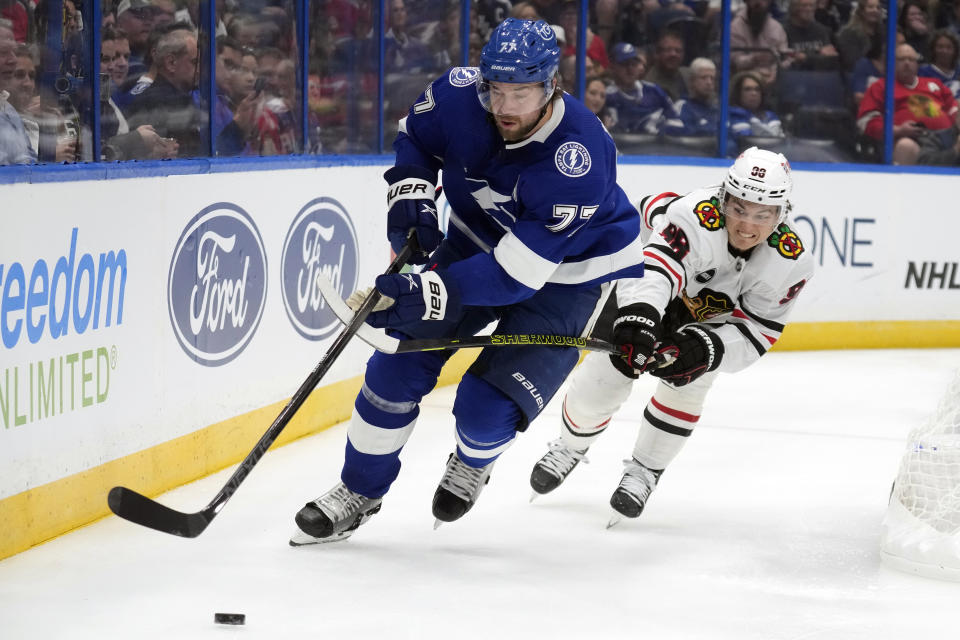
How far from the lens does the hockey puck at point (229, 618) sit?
2.74 meters

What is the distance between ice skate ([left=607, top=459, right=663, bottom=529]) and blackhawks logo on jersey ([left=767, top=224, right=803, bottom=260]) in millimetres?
700

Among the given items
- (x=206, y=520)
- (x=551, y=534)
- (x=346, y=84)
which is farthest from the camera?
(x=346, y=84)

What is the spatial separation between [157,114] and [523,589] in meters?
1.85

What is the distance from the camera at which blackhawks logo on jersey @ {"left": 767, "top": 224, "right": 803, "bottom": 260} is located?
3.54m

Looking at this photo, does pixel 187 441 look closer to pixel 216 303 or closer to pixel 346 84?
pixel 216 303

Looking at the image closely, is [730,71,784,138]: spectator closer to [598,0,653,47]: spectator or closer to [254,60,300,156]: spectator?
[598,0,653,47]: spectator

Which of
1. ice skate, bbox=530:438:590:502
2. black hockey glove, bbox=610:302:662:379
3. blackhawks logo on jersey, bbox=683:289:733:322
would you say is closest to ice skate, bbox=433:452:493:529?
black hockey glove, bbox=610:302:662:379

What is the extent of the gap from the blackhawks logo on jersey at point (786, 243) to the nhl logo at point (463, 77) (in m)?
0.91

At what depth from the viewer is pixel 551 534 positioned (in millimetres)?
3594

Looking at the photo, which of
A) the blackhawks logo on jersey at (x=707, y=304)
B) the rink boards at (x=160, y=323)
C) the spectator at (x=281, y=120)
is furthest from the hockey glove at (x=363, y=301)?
the spectator at (x=281, y=120)

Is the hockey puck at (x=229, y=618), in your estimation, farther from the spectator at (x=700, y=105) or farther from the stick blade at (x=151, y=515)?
the spectator at (x=700, y=105)

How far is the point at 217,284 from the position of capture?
13.2 feet

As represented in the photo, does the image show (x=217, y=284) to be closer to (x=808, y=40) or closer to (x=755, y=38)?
(x=755, y=38)

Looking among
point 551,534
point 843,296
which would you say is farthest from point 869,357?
point 551,534
